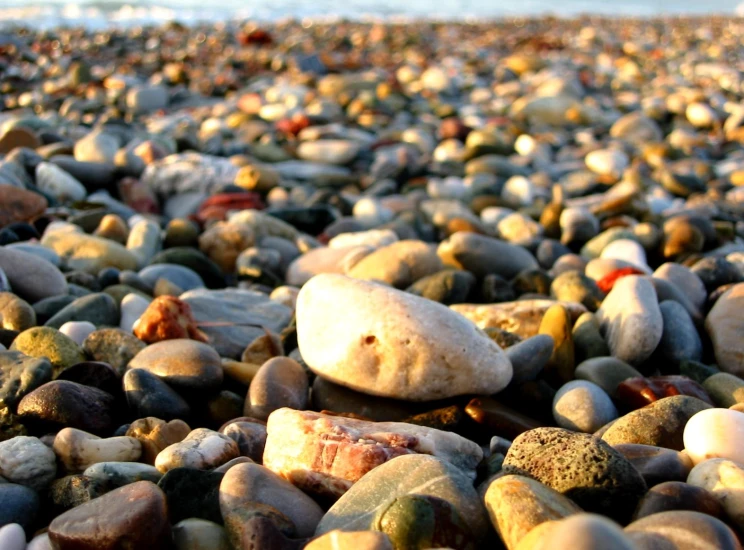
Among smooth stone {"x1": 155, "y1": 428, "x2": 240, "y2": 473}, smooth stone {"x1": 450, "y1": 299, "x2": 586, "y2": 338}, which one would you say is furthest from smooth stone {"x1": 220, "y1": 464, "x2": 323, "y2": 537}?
smooth stone {"x1": 450, "y1": 299, "x2": 586, "y2": 338}

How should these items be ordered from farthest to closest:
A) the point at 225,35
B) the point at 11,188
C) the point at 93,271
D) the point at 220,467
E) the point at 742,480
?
the point at 225,35 → the point at 11,188 → the point at 93,271 → the point at 220,467 → the point at 742,480

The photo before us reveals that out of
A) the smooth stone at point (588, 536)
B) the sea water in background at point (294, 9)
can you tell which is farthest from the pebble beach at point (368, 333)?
the sea water in background at point (294, 9)

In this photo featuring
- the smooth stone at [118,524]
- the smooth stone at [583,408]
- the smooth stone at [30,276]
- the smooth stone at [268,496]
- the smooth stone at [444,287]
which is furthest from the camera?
the smooth stone at [444,287]

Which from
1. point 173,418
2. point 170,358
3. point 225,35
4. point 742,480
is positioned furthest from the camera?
point 225,35

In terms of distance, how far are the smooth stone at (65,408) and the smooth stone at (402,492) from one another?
0.79 m

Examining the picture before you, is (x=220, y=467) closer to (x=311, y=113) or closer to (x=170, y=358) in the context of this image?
(x=170, y=358)

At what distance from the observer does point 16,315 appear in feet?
8.38

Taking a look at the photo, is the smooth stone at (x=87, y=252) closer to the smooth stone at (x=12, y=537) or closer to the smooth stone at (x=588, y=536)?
the smooth stone at (x=12, y=537)

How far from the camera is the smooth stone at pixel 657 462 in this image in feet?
5.39

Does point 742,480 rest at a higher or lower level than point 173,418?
higher

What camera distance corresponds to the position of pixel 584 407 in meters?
2.13

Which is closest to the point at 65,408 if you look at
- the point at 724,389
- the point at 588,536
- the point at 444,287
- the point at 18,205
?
the point at 588,536

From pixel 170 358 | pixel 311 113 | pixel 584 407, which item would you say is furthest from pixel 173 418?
pixel 311 113

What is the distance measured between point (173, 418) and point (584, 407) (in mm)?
1174
